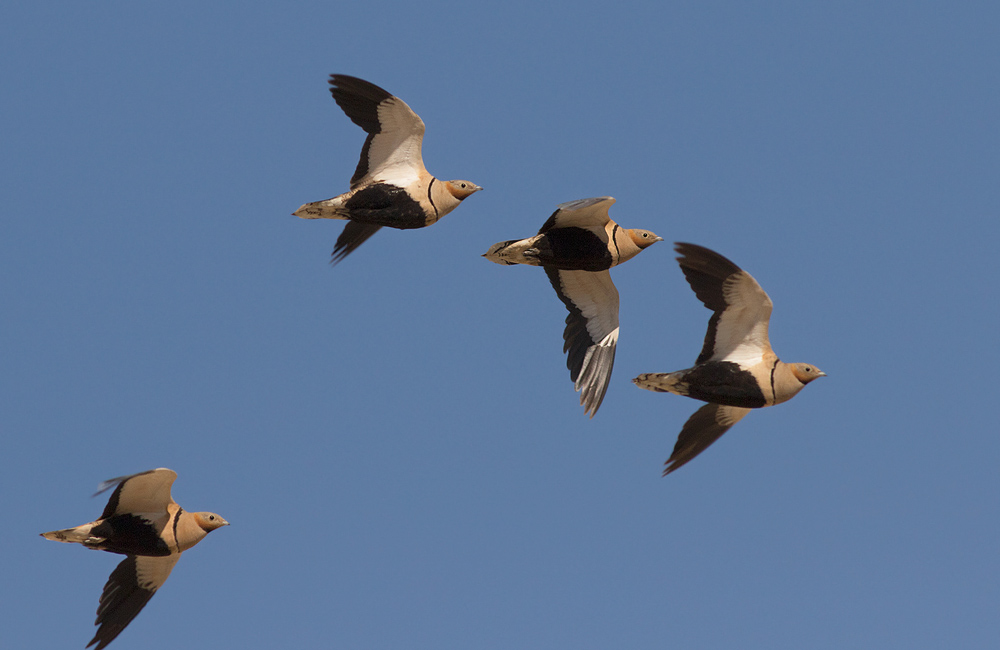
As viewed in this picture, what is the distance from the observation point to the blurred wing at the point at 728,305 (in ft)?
61.4

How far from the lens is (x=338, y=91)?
21500mm

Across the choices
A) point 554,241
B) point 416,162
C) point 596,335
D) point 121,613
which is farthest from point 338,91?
point 121,613

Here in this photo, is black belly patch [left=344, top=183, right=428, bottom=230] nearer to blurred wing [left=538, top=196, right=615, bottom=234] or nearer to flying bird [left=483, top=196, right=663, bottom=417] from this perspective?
flying bird [left=483, top=196, right=663, bottom=417]

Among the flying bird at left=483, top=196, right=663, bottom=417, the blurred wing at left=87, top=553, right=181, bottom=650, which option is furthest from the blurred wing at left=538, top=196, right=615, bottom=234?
the blurred wing at left=87, top=553, right=181, bottom=650

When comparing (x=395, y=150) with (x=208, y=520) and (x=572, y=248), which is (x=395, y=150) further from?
(x=208, y=520)

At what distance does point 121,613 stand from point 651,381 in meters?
9.02

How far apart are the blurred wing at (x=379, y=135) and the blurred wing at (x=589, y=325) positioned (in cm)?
328

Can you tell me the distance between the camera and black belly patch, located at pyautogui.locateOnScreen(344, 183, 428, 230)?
68.8 ft

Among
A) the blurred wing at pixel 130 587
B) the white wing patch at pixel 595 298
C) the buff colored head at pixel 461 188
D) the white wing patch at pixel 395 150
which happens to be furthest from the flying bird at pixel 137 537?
the white wing patch at pixel 595 298

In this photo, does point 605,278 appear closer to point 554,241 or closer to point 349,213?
point 554,241

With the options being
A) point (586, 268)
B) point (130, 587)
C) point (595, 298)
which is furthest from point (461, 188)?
point (130, 587)

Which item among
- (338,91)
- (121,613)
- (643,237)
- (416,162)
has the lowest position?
(121,613)

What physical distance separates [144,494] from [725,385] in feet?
28.8

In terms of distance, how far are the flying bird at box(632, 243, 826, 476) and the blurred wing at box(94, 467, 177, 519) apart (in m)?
7.22
